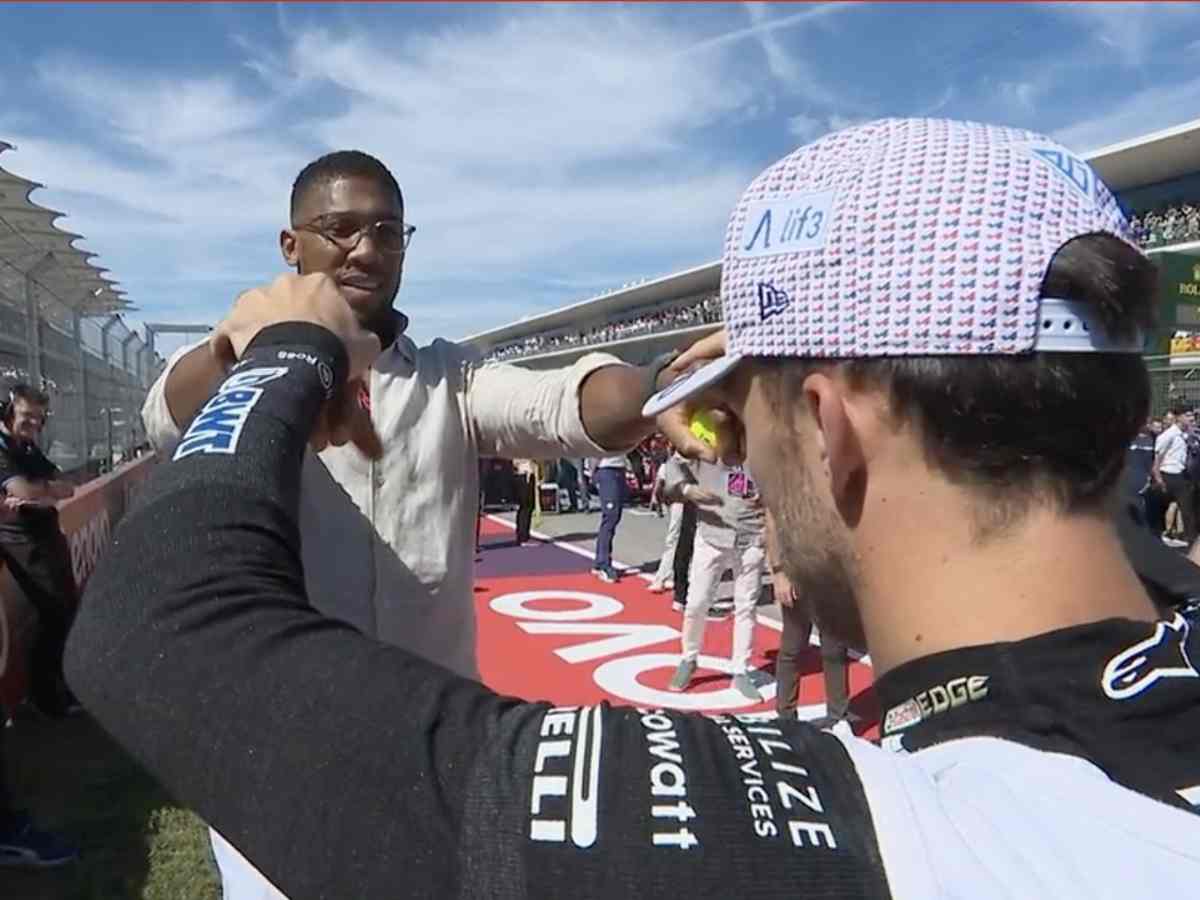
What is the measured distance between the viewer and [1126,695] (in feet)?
2.46

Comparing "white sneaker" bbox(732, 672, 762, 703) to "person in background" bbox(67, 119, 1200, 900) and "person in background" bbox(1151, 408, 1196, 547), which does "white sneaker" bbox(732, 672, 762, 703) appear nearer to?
"person in background" bbox(67, 119, 1200, 900)

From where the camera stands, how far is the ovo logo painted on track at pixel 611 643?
6273mm

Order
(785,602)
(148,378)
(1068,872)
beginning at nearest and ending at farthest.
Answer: (1068,872) → (785,602) → (148,378)

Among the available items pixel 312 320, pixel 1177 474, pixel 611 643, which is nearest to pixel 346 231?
pixel 312 320

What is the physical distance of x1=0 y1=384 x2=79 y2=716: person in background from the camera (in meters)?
5.55

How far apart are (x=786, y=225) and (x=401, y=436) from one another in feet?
4.37

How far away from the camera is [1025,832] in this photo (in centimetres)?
64

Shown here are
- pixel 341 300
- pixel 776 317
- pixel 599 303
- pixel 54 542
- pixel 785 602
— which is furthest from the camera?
pixel 599 303

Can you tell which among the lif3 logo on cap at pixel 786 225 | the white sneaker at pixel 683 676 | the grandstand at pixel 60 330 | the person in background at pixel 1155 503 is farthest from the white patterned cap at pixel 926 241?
the person in background at pixel 1155 503

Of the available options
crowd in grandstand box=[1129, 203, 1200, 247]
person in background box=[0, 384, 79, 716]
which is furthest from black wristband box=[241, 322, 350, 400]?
crowd in grandstand box=[1129, 203, 1200, 247]

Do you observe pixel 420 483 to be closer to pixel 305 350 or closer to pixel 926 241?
pixel 305 350

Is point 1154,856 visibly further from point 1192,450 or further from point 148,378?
point 148,378

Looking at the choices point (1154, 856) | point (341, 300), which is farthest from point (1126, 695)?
point (341, 300)

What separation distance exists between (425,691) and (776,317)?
44cm
